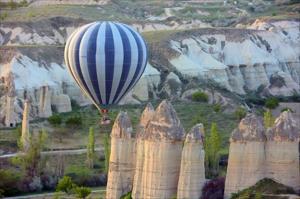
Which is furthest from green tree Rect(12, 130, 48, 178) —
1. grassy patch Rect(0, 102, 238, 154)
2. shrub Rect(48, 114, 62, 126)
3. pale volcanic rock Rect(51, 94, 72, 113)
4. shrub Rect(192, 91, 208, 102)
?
shrub Rect(192, 91, 208, 102)

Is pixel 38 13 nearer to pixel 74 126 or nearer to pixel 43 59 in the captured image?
pixel 43 59

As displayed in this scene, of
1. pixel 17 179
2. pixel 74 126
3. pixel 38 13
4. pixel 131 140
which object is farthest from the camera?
pixel 38 13

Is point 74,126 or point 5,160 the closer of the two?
point 5,160

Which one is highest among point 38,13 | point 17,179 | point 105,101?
point 38,13

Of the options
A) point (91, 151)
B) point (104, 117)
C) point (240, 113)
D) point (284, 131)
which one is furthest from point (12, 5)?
point (284, 131)

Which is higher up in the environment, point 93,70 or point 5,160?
point 93,70

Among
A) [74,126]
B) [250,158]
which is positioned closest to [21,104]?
[74,126]

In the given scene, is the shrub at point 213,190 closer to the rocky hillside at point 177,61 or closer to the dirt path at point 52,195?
the dirt path at point 52,195
